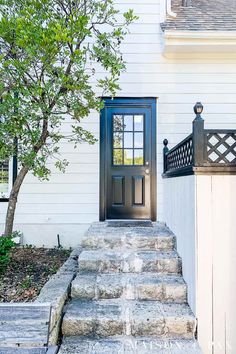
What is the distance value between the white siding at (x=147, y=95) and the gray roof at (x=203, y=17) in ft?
1.37

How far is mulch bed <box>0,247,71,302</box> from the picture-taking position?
9.86ft

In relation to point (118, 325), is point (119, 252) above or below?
above

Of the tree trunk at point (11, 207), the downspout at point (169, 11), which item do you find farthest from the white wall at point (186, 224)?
the downspout at point (169, 11)

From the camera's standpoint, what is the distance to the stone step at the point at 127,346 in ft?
8.38

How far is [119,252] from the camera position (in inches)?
150

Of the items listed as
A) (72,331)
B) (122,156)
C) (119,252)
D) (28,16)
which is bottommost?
(72,331)

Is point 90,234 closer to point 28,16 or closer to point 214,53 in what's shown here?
point 28,16

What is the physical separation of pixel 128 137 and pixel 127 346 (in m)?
3.52

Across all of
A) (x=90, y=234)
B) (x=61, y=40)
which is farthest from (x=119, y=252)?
(x=61, y=40)

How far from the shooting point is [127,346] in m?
2.64

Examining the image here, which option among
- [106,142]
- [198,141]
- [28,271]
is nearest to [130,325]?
[28,271]

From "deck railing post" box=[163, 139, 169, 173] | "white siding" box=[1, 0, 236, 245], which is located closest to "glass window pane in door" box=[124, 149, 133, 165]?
"white siding" box=[1, 0, 236, 245]

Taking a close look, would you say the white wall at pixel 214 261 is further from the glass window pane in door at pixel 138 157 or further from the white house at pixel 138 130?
the glass window pane in door at pixel 138 157

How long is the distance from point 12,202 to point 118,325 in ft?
7.44
